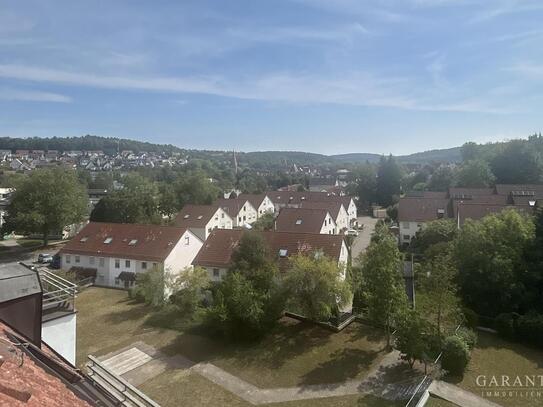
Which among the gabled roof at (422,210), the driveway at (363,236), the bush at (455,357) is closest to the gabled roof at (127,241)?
the driveway at (363,236)

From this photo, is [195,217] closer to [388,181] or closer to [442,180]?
[388,181]

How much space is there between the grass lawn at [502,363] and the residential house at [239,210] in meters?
42.6

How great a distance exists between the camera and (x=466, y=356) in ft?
64.5

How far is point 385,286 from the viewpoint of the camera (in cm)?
2159

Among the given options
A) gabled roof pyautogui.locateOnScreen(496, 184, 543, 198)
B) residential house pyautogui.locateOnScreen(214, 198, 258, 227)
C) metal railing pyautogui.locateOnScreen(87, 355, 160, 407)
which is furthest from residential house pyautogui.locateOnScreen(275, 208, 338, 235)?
metal railing pyautogui.locateOnScreen(87, 355, 160, 407)

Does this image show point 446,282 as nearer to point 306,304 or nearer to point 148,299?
point 306,304

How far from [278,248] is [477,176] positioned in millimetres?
57580

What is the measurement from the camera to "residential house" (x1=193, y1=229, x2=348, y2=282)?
3108cm

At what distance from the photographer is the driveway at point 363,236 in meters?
47.8

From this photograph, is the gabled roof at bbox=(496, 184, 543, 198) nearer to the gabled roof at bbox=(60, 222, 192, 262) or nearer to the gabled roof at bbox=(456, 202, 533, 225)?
the gabled roof at bbox=(456, 202, 533, 225)

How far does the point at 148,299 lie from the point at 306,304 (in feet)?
40.2

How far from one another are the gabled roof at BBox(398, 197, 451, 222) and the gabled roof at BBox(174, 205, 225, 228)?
25012mm

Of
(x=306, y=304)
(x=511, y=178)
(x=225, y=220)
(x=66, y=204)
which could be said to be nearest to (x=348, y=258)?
(x=306, y=304)

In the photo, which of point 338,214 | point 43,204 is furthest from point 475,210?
point 43,204
